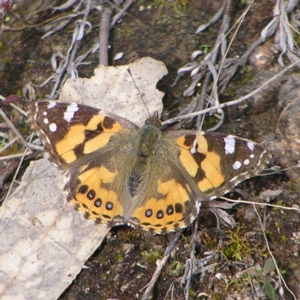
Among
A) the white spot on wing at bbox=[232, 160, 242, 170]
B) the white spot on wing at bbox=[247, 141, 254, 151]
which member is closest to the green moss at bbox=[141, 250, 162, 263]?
the white spot on wing at bbox=[232, 160, 242, 170]

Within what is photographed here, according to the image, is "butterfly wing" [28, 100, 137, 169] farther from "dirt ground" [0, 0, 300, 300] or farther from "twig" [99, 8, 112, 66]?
"twig" [99, 8, 112, 66]

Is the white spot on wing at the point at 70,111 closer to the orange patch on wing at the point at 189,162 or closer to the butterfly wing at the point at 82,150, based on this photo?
the butterfly wing at the point at 82,150

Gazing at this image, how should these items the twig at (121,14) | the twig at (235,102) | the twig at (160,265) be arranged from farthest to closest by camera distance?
the twig at (121,14), the twig at (235,102), the twig at (160,265)

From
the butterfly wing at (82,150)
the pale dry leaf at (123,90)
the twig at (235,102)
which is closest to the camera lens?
the butterfly wing at (82,150)

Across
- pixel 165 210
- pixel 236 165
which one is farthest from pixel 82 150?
pixel 236 165

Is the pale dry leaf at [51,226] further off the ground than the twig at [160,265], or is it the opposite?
the pale dry leaf at [51,226]

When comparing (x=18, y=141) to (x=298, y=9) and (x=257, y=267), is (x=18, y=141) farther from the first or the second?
(x=298, y=9)

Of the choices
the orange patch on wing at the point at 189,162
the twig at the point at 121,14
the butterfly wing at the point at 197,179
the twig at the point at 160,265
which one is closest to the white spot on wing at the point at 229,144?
the butterfly wing at the point at 197,179
